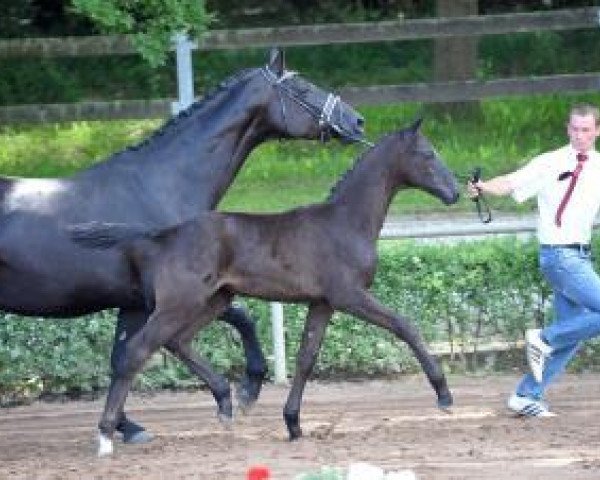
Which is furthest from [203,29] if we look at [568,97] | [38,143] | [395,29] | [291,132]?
[568,97]

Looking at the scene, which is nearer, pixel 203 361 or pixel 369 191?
pixel 369 191

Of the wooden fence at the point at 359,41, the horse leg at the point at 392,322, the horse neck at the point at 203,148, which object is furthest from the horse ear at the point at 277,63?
the wooden fence at the point at 359,41

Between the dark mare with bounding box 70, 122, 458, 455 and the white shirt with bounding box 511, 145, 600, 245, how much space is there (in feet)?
2.32

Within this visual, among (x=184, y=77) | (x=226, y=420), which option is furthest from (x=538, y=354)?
(x=184, y=77)

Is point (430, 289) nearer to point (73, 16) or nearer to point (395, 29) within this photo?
point (395, 29)

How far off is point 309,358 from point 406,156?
3.78 ft

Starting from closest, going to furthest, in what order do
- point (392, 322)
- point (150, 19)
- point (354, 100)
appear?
1. point (392, 322)
2. point (150, 19)
3. point (354, 100)

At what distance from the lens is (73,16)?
2180cm

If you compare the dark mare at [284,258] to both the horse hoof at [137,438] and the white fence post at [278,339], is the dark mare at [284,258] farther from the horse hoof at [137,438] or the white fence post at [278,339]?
the white fence post at [278,339]

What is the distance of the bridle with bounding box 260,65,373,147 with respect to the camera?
985 centimetres

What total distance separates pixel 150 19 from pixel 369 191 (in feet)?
16.6

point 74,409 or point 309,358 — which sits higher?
point 309,358

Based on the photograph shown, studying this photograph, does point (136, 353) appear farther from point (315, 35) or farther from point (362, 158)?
point (315, 35)

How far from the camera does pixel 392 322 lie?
30.2 ft
